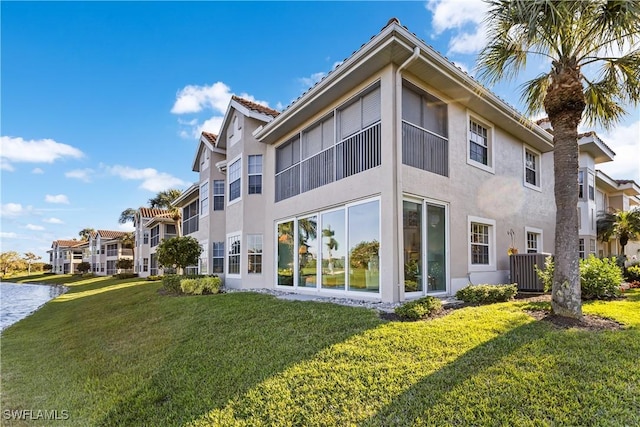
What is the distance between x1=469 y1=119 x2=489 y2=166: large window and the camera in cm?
1163

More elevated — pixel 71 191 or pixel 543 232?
pixel 71 191

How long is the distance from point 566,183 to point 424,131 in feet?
12.7

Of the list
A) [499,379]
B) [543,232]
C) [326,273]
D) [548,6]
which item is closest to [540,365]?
[499,379]

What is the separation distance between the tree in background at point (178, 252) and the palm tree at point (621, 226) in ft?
75.9

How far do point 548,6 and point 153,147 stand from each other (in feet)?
64.5

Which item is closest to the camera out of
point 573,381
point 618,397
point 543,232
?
point 618,397

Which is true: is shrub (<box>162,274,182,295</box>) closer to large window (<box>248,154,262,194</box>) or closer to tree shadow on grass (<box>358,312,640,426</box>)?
large window (<box>248,154,262,194</box>)

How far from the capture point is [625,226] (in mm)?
18891

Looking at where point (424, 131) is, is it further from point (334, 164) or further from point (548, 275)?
point (548, 275)

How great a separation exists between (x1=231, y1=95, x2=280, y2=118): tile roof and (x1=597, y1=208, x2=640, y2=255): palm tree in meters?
19.5

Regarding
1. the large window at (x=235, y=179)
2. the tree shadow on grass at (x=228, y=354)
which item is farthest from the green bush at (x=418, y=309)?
the large window at (x=235, y=179)

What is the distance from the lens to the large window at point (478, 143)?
1163 centimetres

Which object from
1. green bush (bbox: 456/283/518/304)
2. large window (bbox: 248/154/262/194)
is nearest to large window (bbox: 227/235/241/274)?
large window (bbox: 248/154/262/194)

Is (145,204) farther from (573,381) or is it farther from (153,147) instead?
(573,381)
